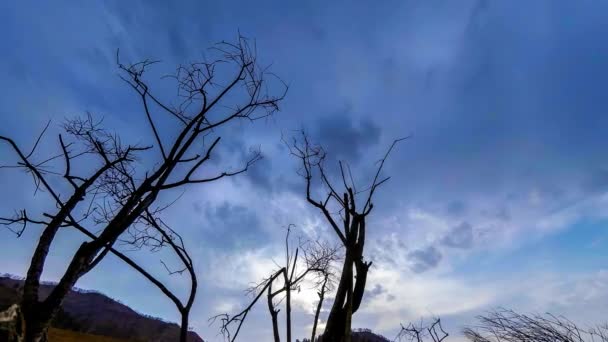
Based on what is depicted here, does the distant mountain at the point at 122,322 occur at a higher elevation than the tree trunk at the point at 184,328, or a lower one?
higher

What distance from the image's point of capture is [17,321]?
4238 mm

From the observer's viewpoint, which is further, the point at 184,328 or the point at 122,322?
the point at 122,322

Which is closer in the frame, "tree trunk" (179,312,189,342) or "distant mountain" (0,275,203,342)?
"tree trunk" (179,312,189,342)

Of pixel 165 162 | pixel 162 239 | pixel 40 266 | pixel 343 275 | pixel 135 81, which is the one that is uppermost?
pixel 135 81

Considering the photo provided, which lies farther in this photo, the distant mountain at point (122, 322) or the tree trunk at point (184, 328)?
the distant mountain at point (122, 322)

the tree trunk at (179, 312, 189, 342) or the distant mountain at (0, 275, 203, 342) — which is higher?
the distant mountain at (0, 275, 203, 342)

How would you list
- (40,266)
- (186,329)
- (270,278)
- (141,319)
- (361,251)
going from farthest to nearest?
(141,319)
(270,278)
(361,251)
(186,329)
(40,266)

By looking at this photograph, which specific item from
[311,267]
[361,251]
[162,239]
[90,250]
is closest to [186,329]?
[162,239]

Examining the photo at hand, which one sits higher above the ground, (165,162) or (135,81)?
(135,81)

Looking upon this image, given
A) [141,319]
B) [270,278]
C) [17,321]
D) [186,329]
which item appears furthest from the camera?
[141,319]

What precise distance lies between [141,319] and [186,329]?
662 feet

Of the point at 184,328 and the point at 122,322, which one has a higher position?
the point at 122,322

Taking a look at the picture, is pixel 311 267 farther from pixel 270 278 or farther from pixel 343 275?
pixel 343 275

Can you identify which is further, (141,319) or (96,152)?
(141,319)
